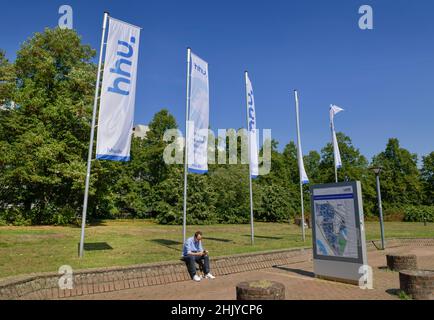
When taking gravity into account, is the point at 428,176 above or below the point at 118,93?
above

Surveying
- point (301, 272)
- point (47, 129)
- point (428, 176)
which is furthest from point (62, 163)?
point (428, 176)

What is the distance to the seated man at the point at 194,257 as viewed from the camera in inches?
357

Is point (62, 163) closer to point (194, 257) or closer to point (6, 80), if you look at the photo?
point (6, 80)

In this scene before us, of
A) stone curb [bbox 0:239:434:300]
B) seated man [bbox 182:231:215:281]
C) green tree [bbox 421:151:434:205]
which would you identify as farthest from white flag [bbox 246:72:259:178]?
green tree [bbox 421:151:434:205]

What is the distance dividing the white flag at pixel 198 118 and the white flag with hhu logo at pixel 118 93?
2290 mm

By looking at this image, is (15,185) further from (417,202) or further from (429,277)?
(417,202)

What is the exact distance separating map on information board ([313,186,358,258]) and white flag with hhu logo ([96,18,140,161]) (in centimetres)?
620

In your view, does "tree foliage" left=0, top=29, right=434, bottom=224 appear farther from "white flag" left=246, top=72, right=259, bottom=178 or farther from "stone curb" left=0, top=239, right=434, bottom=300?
"stone curb" left=0, top=239, right=434, bottom=300

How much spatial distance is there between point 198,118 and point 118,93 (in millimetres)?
3201

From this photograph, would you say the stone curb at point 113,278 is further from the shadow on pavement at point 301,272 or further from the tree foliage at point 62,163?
the tree foliage at point 62,163

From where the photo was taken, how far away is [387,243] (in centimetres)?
1769

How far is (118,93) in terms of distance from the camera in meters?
10.9
